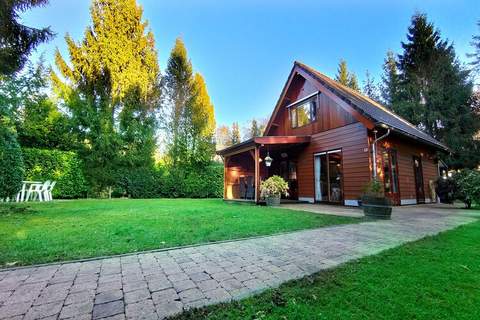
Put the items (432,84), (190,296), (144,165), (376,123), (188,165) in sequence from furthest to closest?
(432,84) → (188,165) → (144,165) → (376,123) → (190,296)

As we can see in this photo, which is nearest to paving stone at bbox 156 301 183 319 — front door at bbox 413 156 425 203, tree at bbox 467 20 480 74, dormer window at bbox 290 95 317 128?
dormer window at bbox 290 95 317 128

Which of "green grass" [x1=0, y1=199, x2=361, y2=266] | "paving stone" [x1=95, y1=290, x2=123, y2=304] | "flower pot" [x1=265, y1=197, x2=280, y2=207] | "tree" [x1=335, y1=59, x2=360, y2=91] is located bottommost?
"paving stone" [x1=95, y1=290, x2=123, y2=304]

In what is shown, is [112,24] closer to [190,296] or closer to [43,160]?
[43,160]

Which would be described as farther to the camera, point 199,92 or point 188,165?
point 199,92

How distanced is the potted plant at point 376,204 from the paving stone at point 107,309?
5935 millimetres

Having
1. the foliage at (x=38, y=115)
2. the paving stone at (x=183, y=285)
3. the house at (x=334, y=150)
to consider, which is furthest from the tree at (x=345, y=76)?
the paving stone at (x=183, y=285)

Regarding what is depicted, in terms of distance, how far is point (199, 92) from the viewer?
1744cm

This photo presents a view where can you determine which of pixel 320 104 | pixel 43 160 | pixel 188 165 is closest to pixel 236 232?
pixel 320 104

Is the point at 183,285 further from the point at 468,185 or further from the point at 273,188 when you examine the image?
the point at 468,185

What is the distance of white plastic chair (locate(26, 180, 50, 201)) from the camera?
920 cm

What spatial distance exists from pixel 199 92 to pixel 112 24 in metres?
A: 6.55

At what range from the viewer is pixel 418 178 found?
34.3ft

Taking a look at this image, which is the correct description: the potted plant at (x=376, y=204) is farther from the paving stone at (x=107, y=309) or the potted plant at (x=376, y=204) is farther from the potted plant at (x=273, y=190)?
the paving stone at (x=107, y=309)

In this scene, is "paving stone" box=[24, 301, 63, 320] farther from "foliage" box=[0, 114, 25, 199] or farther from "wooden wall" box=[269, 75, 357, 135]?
"wooden wall" box=[269, 75, 357, 135]
